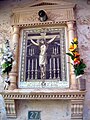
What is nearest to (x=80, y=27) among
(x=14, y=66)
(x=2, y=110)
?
(x=14, y=66)

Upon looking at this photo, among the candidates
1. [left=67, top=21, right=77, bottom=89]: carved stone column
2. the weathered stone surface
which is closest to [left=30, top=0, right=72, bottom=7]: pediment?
[left=67, top=21, right=77, bottom=89]: carved stone column

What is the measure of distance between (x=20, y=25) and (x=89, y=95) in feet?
5.84

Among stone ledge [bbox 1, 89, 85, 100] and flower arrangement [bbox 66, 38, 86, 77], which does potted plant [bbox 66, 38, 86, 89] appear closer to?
flower arrangement [bbox 66, 38, 86, 77]

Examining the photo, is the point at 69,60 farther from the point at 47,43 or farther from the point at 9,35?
the point at 9,35

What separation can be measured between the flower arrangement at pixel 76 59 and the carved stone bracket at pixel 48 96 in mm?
329

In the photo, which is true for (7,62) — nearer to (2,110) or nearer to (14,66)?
(14,66)

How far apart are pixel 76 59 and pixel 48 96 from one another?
743mm

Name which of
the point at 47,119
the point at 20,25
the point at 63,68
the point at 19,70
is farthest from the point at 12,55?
the point at 47,119

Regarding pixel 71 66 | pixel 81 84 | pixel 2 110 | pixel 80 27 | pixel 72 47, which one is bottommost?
pixel 2 110

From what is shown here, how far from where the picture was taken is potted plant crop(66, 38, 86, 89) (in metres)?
3.64

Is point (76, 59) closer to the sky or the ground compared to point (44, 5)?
closer to the ground

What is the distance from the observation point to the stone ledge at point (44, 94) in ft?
11.8

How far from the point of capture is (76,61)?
145 inches

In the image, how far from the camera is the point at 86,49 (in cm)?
407
